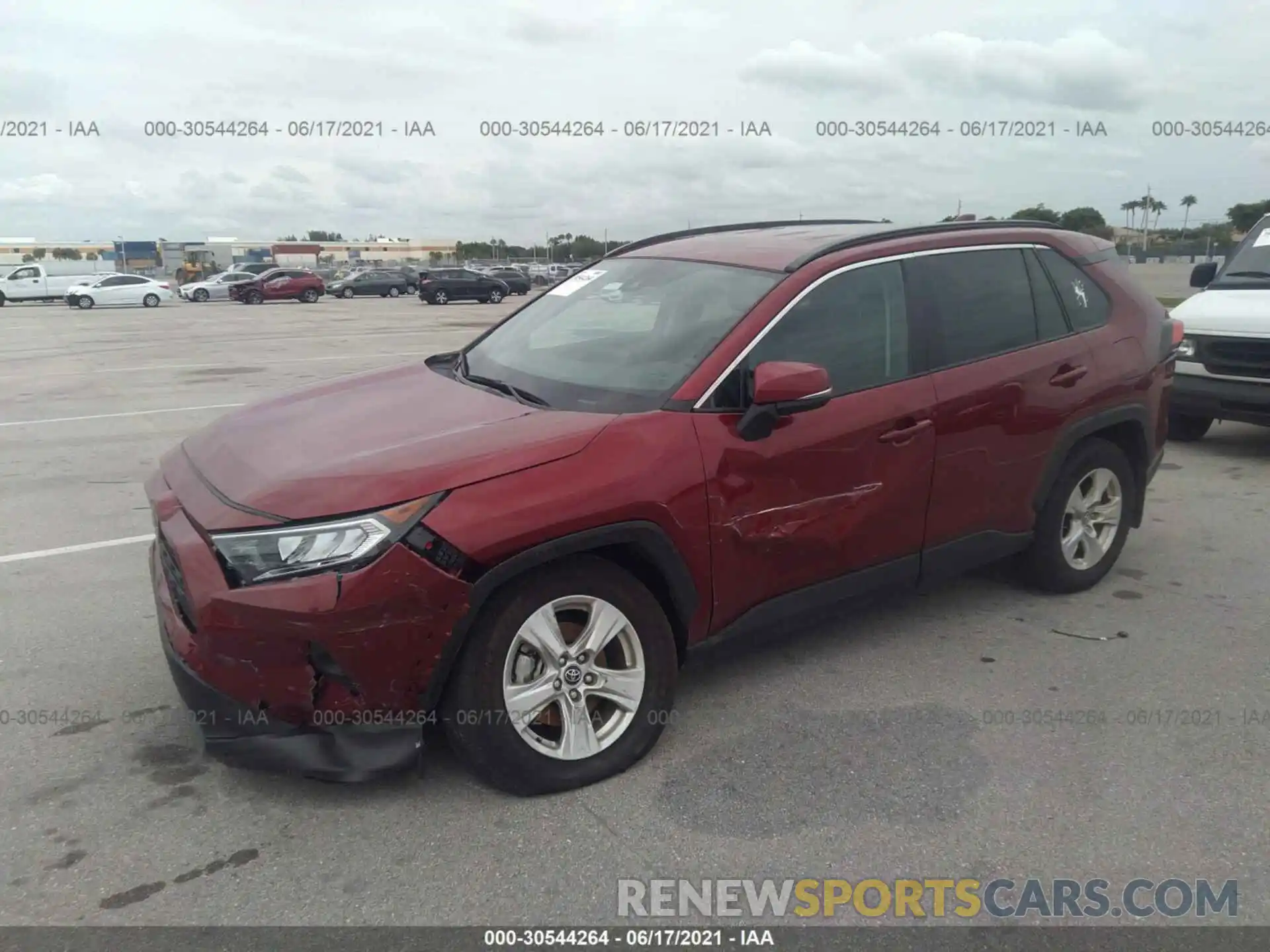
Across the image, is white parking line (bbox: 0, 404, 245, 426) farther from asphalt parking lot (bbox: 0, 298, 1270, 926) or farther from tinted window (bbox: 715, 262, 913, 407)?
tinted window (bbox: 715, 262, 913, 407)

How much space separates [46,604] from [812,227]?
4163 millimetres

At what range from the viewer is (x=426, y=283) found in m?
39.9

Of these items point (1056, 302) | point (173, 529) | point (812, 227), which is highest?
point (812, 227)

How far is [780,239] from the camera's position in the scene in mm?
4328

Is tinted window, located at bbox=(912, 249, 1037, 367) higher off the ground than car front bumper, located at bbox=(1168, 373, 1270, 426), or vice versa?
tinted window, located at bbox=(912, 249, 1037, 367)

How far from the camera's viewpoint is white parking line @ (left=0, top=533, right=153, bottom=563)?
5.55 metres

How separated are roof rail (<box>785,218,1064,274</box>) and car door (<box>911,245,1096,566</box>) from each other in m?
0.15

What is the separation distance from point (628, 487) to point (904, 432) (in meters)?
1.33

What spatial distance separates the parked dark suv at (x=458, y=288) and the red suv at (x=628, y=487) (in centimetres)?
3679

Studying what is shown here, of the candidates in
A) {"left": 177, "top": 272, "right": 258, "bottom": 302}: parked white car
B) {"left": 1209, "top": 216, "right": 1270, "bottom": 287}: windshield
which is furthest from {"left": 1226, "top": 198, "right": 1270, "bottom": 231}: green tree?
{"left": 177, "top": 272, "right": 258, "bottom": 302}: parked white car

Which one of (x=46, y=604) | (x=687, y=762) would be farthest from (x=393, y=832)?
(x=46, y=604)

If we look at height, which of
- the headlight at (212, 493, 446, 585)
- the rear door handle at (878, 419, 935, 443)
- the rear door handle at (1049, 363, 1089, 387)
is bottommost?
the headlight at (212, 493, 446, 585)

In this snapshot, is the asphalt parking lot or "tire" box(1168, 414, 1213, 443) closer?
the asphalt parking lot

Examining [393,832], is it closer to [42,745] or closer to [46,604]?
[42,745]
